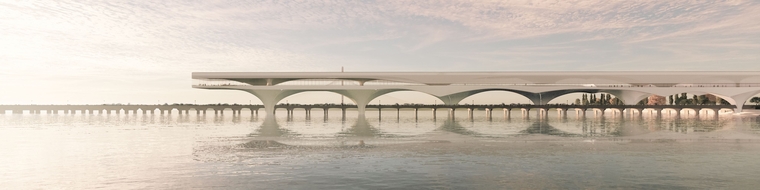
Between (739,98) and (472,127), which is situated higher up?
(739,98)

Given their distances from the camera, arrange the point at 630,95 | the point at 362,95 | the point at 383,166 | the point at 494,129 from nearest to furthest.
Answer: the point at 383,166 → the point at 494,129 → the point at 362,95 → the point at 630,95

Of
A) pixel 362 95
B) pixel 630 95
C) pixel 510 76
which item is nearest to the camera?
pixel 510 76

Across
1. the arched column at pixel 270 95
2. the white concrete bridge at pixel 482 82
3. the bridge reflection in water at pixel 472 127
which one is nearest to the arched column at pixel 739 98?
the white concrete bridge at pixel 482 82

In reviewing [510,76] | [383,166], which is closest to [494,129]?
[383,166]

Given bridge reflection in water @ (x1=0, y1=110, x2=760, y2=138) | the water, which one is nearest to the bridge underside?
bridge reflection in water @ (x1=0, y1=110, x2=760, y2=138)

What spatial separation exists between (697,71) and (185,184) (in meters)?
87.1

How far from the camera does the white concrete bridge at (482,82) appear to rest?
85.1m

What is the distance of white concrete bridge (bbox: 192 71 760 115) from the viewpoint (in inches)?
3351

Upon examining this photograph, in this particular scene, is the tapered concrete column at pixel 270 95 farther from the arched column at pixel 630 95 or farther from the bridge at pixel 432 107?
the arched column at pixel 630 95

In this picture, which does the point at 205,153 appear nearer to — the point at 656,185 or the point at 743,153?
the point at 656,185

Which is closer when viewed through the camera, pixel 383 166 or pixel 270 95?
pixel 383 166

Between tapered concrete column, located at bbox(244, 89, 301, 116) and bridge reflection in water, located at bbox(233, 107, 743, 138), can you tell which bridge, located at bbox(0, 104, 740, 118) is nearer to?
tapered concrete column, located at bbox(244, 89, 301, 116)

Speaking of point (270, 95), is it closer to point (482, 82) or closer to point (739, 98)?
point (482, 82)

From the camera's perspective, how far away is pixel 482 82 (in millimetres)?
86688
